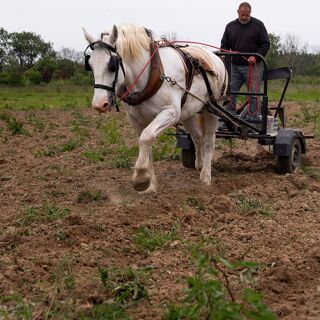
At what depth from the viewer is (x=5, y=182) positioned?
720cm

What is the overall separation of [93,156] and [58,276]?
5615 millimetres

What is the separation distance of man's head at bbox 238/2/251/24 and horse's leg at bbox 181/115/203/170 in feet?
5.44

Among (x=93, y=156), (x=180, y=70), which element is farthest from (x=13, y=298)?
(x=93, y=156)

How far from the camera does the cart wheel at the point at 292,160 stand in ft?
24.6

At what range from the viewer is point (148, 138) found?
18.7 feet

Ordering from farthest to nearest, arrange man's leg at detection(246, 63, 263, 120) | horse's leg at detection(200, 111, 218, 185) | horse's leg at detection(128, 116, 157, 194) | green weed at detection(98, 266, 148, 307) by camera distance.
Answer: man's leg at detection(246, 63, 263, 120)
horse's leg at detection(200, 111, 218, 185)
horse's leg at detection(128, 116, 157, 194)
green weed at detection(98, 266, 148, 307)

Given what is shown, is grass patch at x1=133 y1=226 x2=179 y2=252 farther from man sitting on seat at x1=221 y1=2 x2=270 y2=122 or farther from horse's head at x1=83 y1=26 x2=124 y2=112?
man sitting on seat at x1=221 y1=2 x2=270 y2=122

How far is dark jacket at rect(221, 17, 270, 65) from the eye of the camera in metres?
7.84

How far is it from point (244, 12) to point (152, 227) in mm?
4155

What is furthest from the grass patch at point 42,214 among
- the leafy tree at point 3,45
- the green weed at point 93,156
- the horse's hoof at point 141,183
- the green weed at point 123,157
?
the leafy tree at point 3,45

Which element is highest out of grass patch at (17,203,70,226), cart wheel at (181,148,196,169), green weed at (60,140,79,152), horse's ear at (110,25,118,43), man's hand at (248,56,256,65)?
horse's ear at (110,25,118,43)

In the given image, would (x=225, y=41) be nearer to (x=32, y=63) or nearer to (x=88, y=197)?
(x=88, y=197)

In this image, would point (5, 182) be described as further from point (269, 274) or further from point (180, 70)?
point (269, 274)

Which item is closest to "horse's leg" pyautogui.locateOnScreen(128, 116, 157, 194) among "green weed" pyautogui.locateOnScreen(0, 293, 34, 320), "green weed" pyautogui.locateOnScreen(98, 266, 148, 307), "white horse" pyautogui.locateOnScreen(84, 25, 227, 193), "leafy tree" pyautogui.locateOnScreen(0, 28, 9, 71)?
"white horse" pyautogui.locateOnScreen(84, 25, 227, 193)
